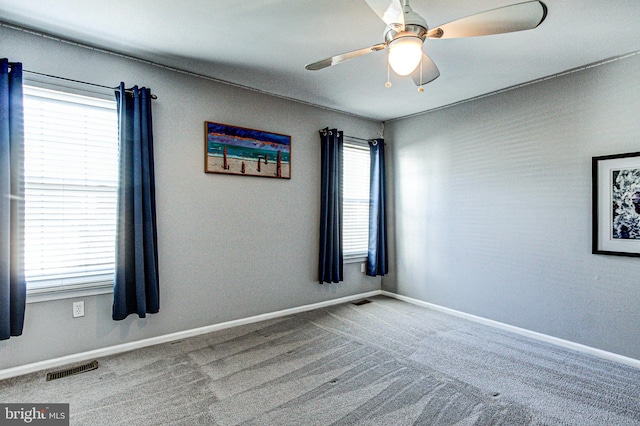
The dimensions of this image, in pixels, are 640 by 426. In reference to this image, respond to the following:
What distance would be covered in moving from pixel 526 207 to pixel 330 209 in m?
2.05

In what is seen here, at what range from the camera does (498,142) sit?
144 inches

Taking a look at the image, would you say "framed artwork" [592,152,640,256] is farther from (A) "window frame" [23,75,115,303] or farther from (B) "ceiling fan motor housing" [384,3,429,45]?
(A) "window frame" [23,75,115,303]

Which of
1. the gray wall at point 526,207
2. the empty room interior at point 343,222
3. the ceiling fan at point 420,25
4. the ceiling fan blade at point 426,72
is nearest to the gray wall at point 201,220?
the empty room interior at point 343,222

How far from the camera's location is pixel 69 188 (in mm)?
2688

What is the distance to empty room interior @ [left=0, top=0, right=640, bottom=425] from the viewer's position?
2.24m

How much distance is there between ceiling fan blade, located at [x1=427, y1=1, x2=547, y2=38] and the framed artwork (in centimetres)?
191

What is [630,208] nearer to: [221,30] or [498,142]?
[498,142]

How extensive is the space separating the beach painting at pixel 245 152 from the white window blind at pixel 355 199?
0.98 meters

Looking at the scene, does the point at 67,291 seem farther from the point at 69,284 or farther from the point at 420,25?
the point at 420,25

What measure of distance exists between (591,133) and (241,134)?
10.5ft

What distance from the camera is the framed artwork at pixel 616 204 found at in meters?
2.79

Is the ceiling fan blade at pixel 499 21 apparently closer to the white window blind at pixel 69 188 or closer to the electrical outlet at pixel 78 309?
the white window blind at pixel 69 188

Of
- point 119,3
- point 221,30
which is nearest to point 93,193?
point 119,3

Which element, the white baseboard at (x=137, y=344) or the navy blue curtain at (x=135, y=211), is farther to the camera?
the navy blue curtain at (x=135, y=211)
